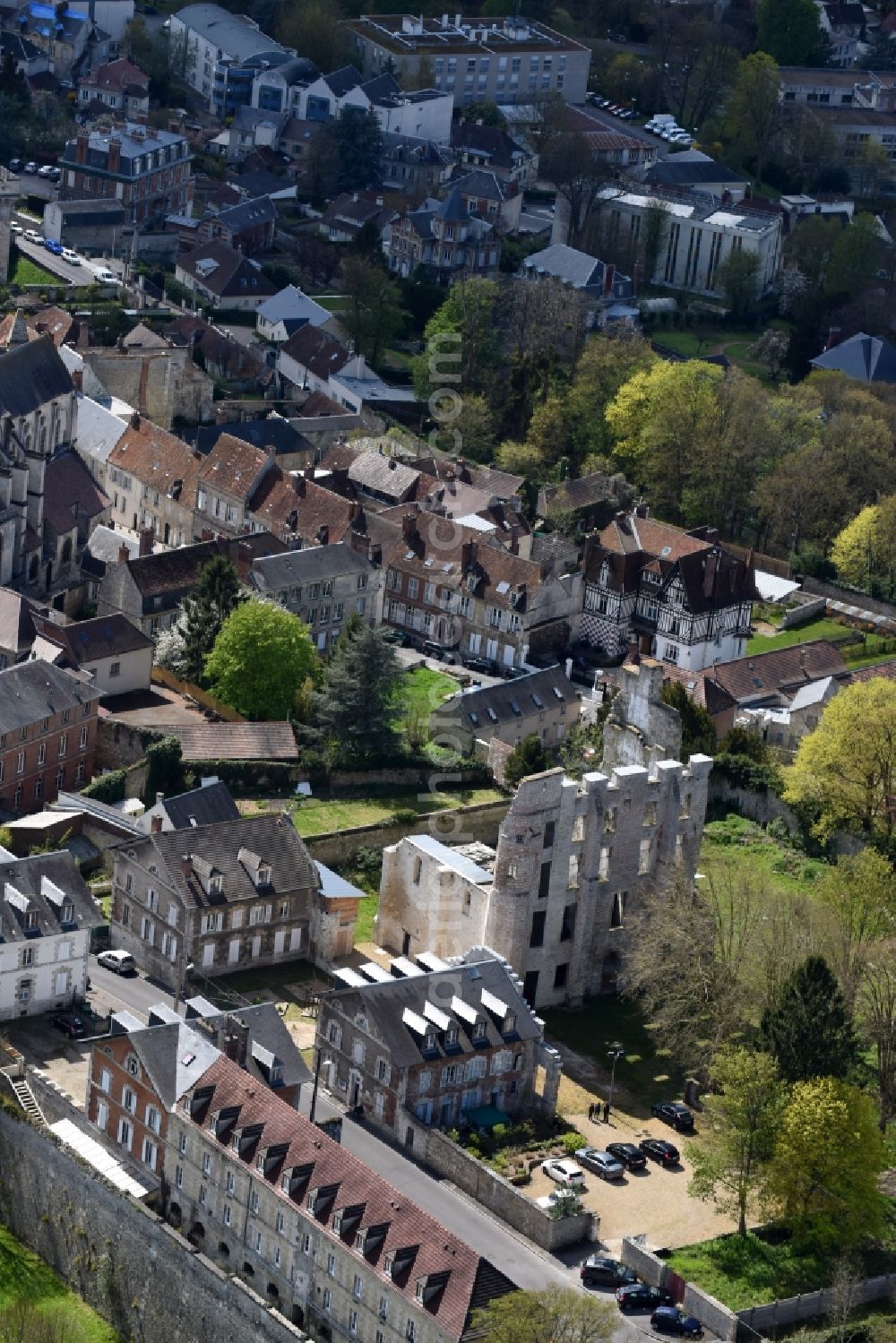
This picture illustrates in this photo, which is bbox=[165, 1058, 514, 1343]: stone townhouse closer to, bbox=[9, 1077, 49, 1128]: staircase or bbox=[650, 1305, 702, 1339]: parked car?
bbox=[9, 1077, 49, 1128]: staircase

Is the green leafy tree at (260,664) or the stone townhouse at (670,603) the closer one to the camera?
the green leafy tree at (260,664)

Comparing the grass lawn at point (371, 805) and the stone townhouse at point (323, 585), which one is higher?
the stone townhouse at point (323, 585)

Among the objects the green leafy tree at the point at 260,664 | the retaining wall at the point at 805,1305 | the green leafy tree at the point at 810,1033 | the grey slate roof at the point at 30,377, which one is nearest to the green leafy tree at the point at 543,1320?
the retaining wall at the point at 805,1305

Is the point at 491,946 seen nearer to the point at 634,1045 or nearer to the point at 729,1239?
the point at 634,1045

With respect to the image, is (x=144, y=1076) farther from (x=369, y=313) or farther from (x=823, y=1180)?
(x=369, y=313)

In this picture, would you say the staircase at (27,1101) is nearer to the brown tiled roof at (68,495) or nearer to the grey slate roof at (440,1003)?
the grey slate roof at (440,1003)

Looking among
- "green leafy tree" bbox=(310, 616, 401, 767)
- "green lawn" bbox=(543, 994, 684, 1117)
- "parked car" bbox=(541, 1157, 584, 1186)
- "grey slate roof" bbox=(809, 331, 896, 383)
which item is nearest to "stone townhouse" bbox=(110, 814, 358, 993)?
"green lawn" bbox=(543, 994, 684, 1117)

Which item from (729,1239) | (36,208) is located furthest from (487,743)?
(36,208)
